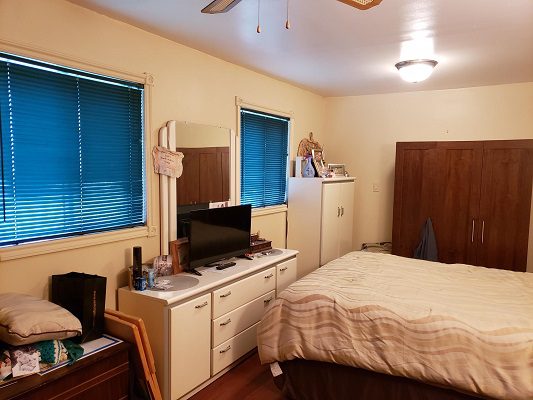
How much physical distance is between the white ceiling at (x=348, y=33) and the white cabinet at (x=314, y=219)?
1265 mm

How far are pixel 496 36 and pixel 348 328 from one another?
2294mm

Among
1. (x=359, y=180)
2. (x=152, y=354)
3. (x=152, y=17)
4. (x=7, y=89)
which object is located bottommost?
(x=152, y=354)

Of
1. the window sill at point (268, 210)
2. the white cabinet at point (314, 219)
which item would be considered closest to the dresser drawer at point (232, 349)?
the window sill at point (268, 210)

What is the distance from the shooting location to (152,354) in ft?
7.87

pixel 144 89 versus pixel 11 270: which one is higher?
pixel 144 89

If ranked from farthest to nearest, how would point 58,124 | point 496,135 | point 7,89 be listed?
1. point 496,135
2. point 58,124
3. point 7,89

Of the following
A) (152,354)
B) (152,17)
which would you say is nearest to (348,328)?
(152,354)

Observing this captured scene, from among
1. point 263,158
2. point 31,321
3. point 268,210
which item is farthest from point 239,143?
point 31,321

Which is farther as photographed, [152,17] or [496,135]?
[496,135]

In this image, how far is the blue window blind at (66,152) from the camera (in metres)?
2.05

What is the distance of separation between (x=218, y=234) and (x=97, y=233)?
0.96 metres

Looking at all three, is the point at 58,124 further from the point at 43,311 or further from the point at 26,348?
the point at 26,348

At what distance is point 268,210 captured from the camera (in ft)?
13.8

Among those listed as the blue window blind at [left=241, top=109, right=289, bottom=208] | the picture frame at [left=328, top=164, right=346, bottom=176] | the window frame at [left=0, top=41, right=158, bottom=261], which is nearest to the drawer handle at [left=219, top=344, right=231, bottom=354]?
the window frame at [left=0, top=41, right=158, bottom=261]
